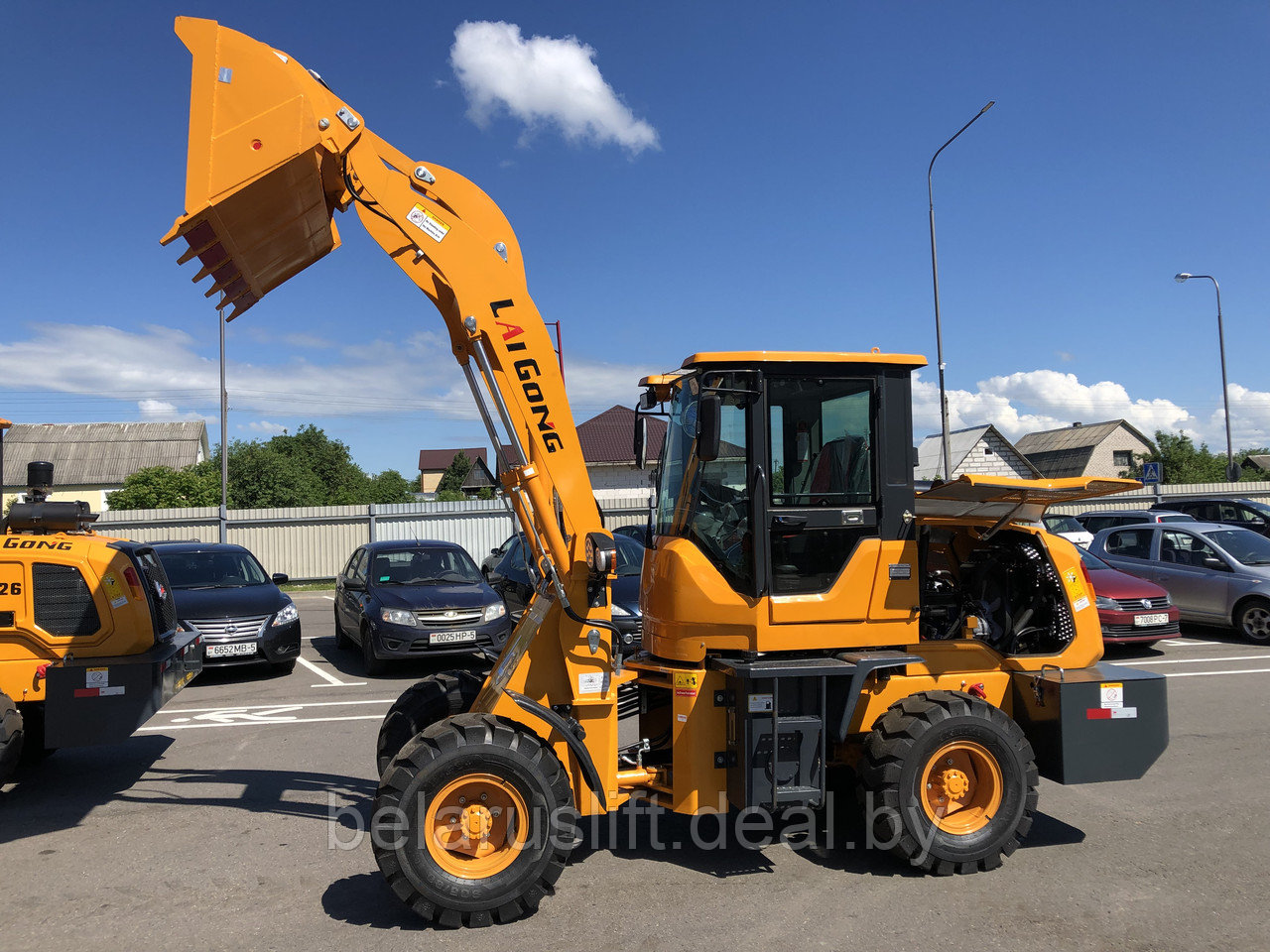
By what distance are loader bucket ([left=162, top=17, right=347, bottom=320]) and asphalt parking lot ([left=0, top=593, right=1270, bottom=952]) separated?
125 inches

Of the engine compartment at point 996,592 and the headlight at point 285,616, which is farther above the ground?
the engine compartment at point 996,592

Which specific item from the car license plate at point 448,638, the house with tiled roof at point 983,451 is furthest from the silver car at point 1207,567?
the house with tiled roof at point 983,451

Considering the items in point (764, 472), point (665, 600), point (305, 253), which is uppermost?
point (305, 253)

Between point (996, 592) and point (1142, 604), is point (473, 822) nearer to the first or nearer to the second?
point (996, 592)

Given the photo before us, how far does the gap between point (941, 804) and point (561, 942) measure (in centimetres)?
213

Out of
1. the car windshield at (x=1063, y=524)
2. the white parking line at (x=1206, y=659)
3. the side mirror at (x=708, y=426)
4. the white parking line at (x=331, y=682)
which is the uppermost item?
the side mirror at (x=708, y=426)

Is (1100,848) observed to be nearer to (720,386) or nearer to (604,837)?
(604,837)

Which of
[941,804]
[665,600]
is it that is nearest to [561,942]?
[665,600]

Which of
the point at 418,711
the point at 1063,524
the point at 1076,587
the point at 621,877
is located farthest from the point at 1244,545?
the point at 418,711

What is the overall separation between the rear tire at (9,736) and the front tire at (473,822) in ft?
9.08

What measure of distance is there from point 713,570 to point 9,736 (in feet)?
14.0

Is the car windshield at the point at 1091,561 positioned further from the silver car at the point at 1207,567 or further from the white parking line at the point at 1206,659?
the white parking line at the point at 1206,659

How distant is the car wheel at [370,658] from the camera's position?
10352mm

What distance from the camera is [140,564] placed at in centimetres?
632
